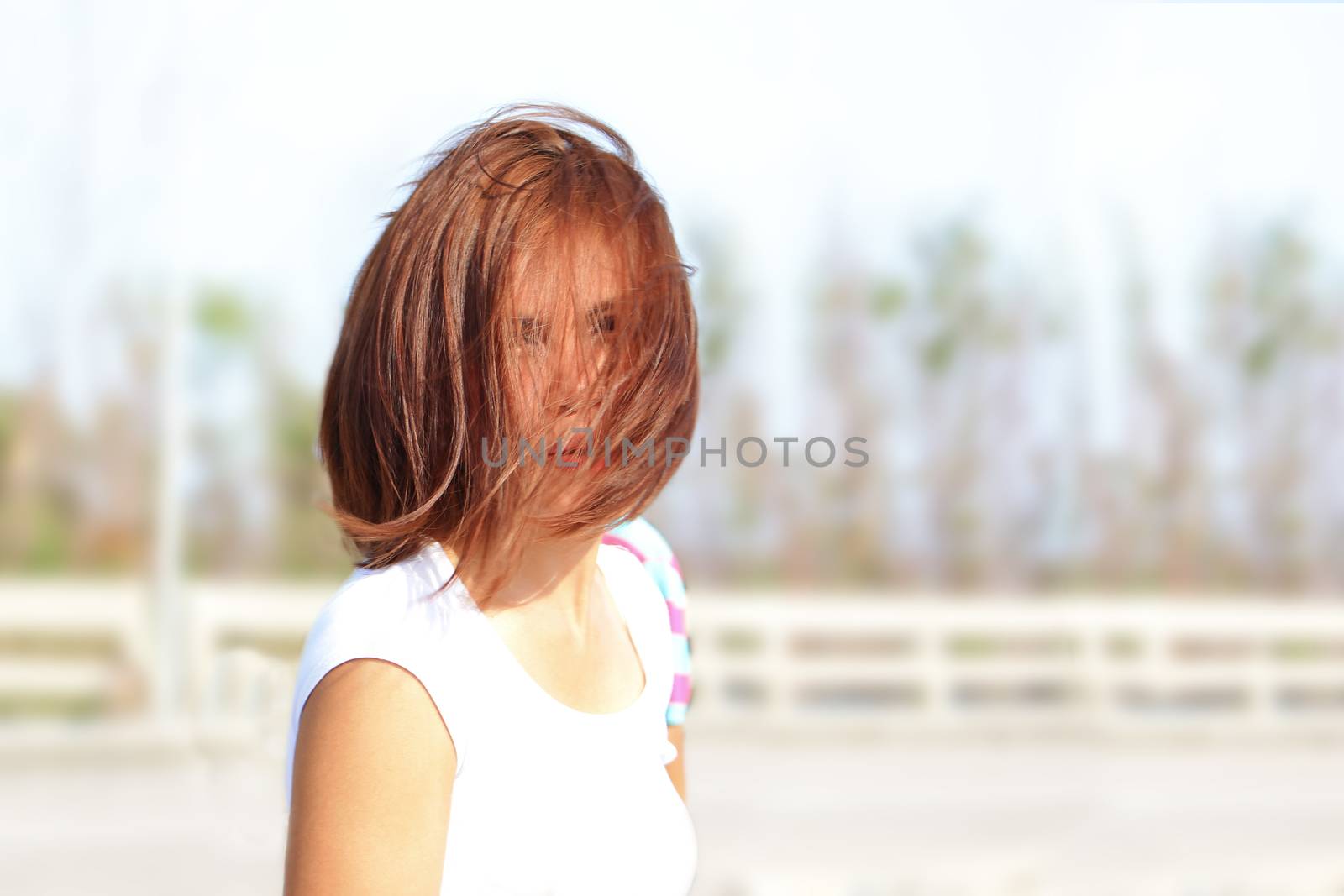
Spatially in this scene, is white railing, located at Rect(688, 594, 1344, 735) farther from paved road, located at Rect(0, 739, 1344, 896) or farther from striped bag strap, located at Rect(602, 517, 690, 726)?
striped bag strap, located at Rect(602, 517, 690, 726)

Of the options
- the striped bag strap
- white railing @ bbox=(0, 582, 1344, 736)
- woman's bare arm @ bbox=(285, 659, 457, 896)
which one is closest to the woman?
woman's bare arm @ bbox=(285, 659, 457, 896)

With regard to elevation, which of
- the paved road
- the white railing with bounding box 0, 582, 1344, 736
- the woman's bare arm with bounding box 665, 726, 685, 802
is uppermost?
the woman's bare arm with bounding box 665, 726, 685, 802

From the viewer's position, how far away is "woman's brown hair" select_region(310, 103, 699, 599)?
45 cm

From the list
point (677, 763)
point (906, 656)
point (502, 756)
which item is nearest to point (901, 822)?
point (906, 656)

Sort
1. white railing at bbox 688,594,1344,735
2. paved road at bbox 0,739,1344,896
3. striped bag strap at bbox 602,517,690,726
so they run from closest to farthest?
Answer: striped bag strap at bbox 602,517,690,726 → paved road at bbox 0,739,1344,896 → white railing at bbox 688,594,1344,735

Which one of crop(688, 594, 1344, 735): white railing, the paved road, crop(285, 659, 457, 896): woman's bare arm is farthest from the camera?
crop(688, 594, 1344, 735): white railing

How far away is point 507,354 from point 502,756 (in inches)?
6.6

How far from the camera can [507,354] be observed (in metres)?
0.45

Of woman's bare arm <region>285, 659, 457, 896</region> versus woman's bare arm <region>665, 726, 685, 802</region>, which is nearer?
woman's bare arm <region>285, 659, 457, 896</region>

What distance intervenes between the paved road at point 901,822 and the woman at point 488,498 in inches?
55.4

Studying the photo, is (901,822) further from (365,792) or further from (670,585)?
(365,792)

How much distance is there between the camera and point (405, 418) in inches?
17.6

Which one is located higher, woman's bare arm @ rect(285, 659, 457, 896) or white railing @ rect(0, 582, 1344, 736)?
woman's bare arm @ rect(285, 659, 457, 896)

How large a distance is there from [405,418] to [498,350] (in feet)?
0.15
